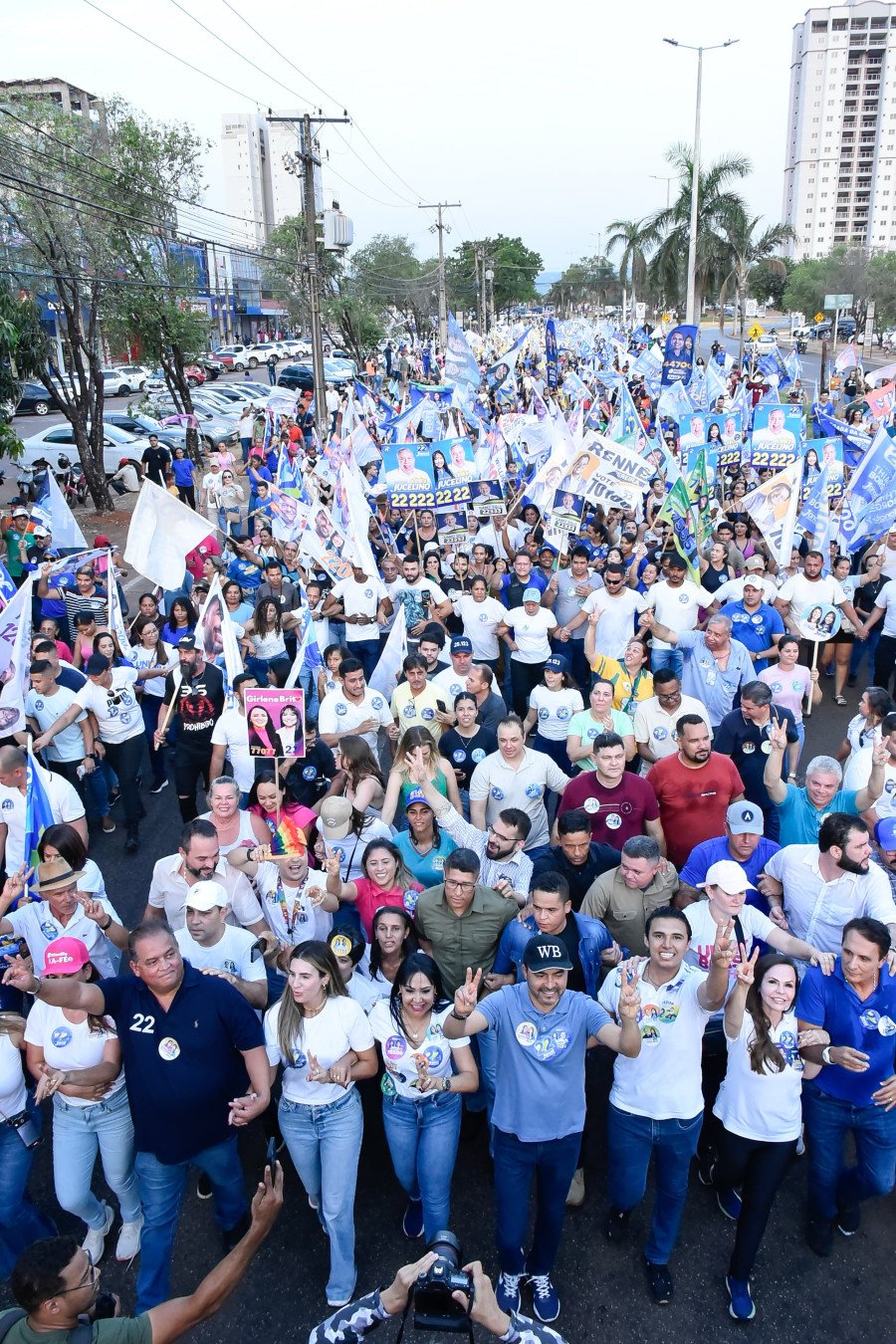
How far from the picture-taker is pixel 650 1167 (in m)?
4.87

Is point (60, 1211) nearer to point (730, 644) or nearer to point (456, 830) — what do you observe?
point (456, 830)

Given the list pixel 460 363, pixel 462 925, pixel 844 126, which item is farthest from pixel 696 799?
pixel 844 126

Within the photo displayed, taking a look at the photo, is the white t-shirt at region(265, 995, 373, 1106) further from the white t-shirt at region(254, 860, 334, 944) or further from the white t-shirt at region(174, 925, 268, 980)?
the white t-shirt at region(254, 860, 334, 944)

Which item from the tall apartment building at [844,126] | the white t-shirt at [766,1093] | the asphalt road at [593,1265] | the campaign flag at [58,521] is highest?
the tall apartment building at [844,126]

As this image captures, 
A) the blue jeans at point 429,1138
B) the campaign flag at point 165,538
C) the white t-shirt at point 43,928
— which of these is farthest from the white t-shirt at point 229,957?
the campaign flag at point 165,538

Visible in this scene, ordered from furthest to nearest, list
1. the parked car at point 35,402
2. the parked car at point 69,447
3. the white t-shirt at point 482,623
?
1. the parked car at point 35,402
2. the parked car at point 69,447
3. the white t-shirt at point 482,623

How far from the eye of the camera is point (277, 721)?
6086 mm

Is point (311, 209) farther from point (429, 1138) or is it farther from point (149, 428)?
point (429, 1138)

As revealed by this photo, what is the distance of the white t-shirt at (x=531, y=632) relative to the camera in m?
8.66

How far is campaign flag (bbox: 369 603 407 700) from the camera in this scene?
27.7 ft

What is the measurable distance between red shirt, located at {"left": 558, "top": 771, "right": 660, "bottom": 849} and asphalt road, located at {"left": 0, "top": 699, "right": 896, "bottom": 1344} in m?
1.56

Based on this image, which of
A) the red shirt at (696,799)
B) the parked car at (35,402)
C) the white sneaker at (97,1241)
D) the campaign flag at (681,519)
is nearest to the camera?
the white sneaker at (97,1241)

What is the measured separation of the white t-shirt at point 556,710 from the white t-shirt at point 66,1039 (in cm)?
379

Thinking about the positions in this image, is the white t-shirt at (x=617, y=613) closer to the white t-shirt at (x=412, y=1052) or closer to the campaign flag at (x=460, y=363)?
the white t-shirt at (x=412, y=1052)
